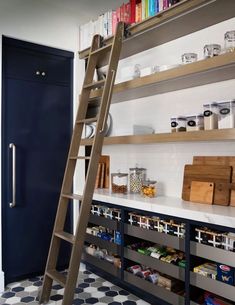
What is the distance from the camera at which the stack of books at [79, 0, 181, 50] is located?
235 centimetres

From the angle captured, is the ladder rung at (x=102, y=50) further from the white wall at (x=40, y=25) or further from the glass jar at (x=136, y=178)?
the glass jar at (x=136, y=178)

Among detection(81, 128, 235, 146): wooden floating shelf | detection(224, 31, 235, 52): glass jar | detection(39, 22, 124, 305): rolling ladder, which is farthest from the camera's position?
detection(39, 22, 124, 305): rolling ladder

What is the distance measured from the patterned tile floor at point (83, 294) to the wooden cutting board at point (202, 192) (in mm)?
910

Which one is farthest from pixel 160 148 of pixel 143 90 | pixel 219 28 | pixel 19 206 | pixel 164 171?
pixel 19 206

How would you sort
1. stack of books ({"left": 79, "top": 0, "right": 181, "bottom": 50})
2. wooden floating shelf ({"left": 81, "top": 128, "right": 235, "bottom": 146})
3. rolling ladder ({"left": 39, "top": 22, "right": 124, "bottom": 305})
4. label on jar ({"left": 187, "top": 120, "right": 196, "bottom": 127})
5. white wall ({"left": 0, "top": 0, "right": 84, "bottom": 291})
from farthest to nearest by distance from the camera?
white wall ({"left": 0, "top": 0, "right": 84, "bottom": 291}) → stack of books ({"left": 79, "top": 0, "right": 181, "bottom": 50}) → label on jar ({"left": 187, "top": 120, "right": 196, "bottom": 127}) → rolling ladder ({"left": 39, "top": 22, "right": 124, "bottom": 305}) → wooden floating shelf ({"left": 81, "top": 128, "right": 235, "bottom": 146})

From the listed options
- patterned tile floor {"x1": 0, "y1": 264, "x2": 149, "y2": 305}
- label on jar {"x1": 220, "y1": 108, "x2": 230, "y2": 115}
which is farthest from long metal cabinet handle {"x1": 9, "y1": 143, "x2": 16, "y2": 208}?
label on jar {"x1": 220, "y1": 108, "x2": 230, "y2": 115}

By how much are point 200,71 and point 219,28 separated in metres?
0.52

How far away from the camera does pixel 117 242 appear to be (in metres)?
2.53

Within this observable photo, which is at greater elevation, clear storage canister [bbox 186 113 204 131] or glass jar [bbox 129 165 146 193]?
clear storage canister [bbox 186 113 204 131]

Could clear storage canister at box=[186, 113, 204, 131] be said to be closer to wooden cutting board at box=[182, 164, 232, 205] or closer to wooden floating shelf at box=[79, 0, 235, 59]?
wooden cutting board at box=[182, 164, 232, 205]

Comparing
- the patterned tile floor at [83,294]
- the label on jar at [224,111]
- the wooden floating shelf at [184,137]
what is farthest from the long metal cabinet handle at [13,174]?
the label on jar at [224,111]

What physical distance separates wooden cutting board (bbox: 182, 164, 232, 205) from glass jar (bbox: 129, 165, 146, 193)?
0.50 metres

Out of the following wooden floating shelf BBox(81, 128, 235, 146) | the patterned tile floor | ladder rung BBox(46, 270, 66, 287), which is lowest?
the patterned tile floor

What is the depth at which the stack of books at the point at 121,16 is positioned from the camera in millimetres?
2354
